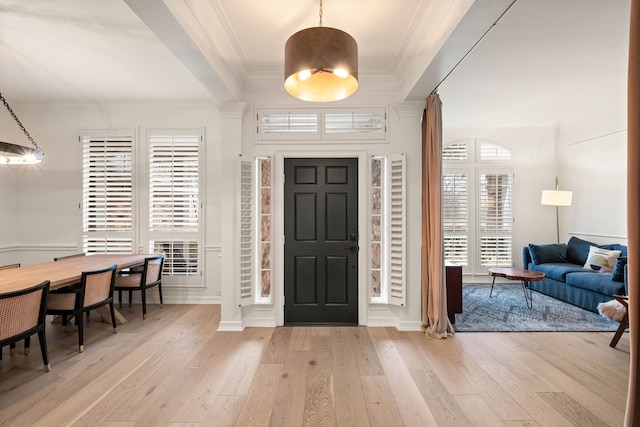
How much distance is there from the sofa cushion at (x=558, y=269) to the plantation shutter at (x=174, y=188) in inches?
224

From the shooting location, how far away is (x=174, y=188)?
16.1 feet

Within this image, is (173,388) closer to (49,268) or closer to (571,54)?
(49,268)

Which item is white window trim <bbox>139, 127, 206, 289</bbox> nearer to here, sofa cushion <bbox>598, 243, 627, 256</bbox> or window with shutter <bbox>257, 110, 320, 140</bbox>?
window with shutter <bbox>257, 110, 320, 140</bbox>

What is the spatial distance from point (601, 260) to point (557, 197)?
4.71 ft

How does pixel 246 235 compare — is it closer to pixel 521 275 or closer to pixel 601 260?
pixel 521 275

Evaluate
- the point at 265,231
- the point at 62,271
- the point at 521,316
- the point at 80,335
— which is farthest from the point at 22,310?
the point at 521,316

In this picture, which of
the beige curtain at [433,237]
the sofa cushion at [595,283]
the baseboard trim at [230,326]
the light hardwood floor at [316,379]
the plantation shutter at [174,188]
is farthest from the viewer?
the plantation shutter at [174,188]

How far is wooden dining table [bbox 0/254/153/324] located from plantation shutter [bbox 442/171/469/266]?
18.0ft

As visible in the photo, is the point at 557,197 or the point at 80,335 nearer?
the point at 80,335

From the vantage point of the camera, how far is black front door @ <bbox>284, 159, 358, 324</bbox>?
402 centimetres

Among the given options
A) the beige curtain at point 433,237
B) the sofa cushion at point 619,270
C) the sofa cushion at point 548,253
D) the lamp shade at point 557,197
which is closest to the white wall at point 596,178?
the lamp shade at point 557,197

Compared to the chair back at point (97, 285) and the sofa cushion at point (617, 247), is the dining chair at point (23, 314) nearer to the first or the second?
the chair back at point (97, 285)

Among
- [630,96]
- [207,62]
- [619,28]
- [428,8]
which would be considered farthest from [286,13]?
[619,28]

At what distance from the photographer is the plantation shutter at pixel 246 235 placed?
387cm
